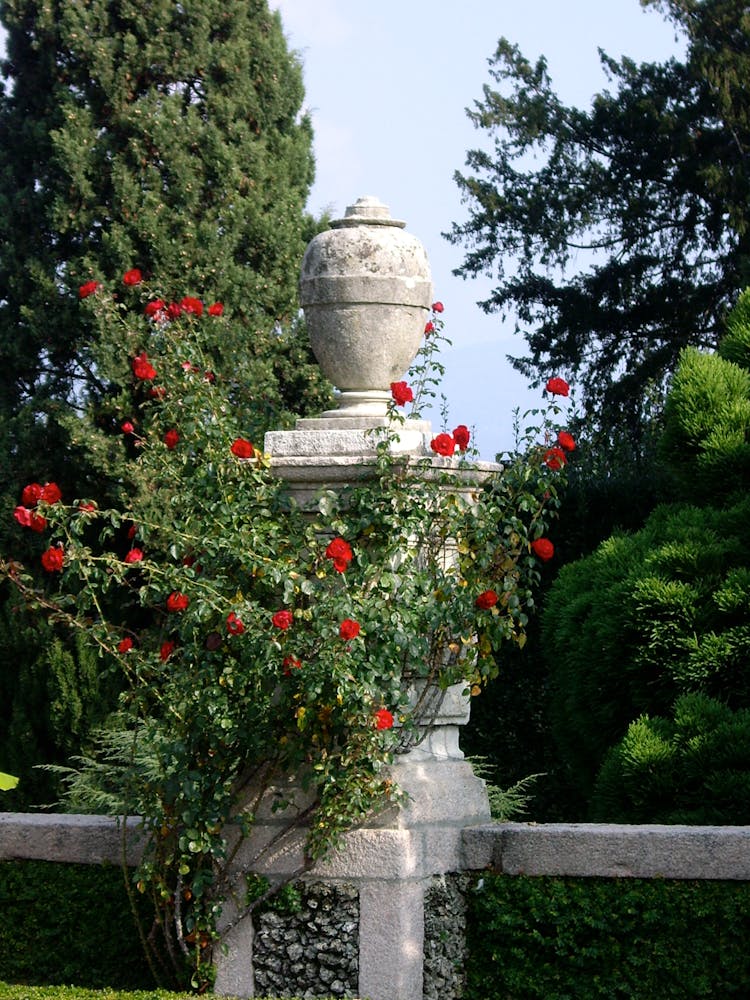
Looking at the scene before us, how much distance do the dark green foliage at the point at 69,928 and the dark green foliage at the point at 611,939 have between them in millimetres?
1281

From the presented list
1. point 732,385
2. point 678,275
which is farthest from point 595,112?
point 732,385

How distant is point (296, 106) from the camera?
11.6m

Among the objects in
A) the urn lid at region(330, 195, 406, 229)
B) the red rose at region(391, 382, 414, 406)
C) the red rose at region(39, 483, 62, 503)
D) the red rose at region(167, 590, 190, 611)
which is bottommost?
the red rose at region(167, 590, 190, 611)

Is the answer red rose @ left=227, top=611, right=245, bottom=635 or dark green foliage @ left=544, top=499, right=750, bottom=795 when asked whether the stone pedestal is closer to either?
red rose @ left=227, top=611, right=245, bottom=635

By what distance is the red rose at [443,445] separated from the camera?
4680mm

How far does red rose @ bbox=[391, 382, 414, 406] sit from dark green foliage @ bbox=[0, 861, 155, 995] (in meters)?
2.05

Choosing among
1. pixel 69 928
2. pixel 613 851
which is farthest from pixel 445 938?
pixel 69 928

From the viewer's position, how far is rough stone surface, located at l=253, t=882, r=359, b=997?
4.77 metres

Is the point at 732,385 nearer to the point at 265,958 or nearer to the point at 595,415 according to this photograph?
the point at 265,958

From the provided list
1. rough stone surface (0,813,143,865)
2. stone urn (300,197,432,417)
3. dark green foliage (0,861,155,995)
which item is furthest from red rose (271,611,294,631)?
dark green foliage (0,861,155,995)

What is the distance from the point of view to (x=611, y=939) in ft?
15.8

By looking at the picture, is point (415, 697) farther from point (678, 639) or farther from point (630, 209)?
point (630, 209)

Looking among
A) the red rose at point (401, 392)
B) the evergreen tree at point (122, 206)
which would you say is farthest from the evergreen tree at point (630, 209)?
the red rose at point (401, 392)

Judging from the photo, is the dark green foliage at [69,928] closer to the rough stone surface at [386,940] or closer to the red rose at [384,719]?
the rough stone surface at [386,940]
